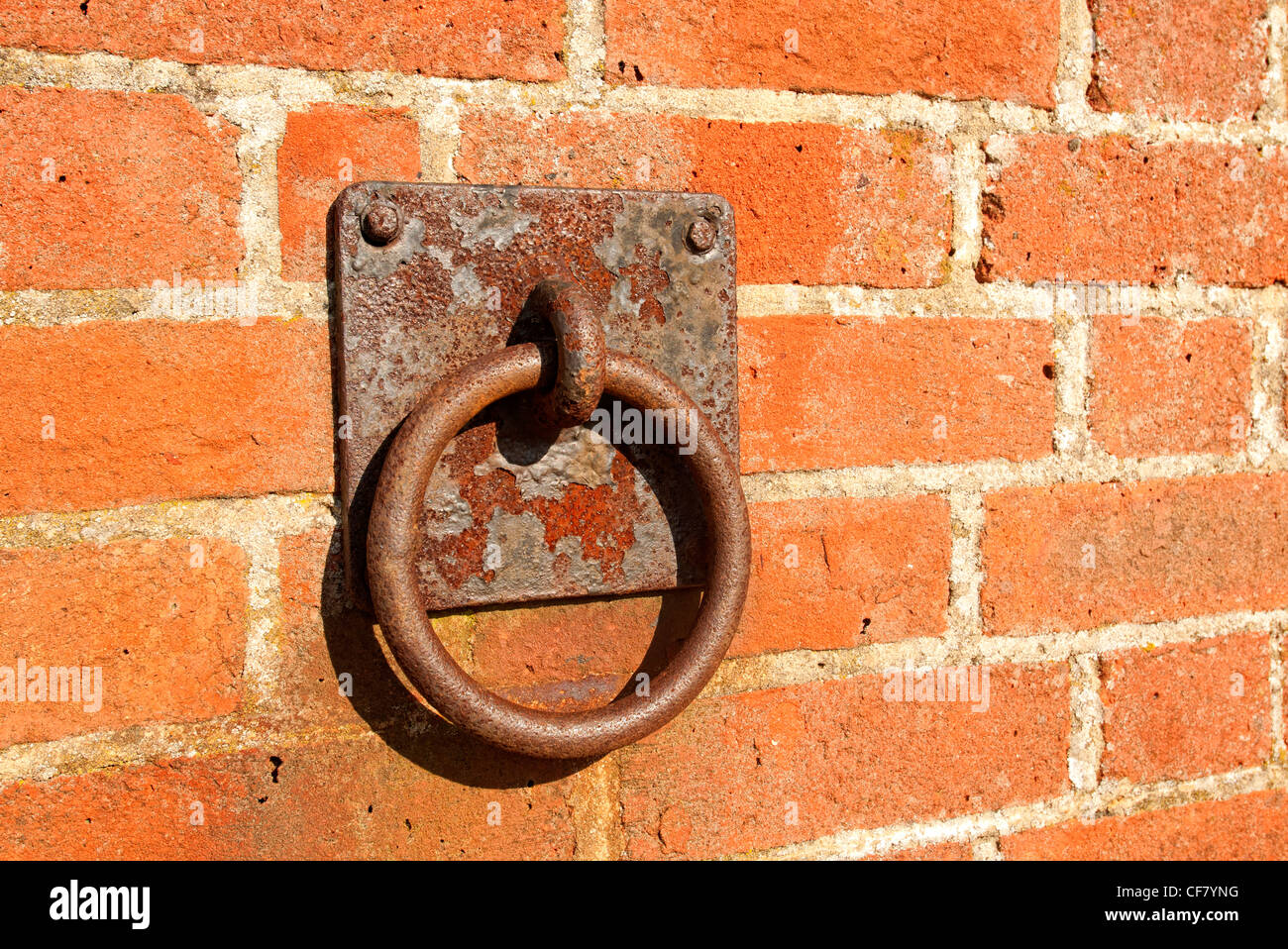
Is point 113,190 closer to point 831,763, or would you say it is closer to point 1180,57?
point 831,763

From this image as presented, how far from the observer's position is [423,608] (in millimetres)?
490

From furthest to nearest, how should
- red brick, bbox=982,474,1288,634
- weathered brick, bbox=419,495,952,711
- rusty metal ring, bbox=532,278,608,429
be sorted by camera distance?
red brick, bbox=982,474,1288,634 → weathered brick, bbox=419,495,952,711 → rusty metal ring, bbox=532,278,608,429

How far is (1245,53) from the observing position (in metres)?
0.72

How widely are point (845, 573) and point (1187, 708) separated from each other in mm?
314

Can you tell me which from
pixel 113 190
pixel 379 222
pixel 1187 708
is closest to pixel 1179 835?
pixel 1187 708

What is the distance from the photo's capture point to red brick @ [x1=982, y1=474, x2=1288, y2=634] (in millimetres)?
677

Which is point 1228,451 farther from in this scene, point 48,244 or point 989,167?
point 48,244

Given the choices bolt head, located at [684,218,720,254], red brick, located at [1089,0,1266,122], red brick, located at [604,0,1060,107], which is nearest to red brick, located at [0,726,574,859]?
bolt head, located at [684,218,720,254]

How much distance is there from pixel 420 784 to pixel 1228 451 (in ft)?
2.09

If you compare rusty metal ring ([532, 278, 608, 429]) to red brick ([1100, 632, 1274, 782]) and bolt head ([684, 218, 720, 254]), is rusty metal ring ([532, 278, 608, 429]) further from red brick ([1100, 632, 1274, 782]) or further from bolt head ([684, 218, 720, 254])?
red brick ([1100, 632, 1274, 782])

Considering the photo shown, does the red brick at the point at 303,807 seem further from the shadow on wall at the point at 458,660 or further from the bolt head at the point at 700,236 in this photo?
the bolt head at the point at 700,236

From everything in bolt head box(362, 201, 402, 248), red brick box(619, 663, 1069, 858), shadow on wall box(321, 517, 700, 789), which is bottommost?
red brick box(619, 663, 1069, 858)

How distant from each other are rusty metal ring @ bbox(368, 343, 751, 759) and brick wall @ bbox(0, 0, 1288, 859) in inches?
2.8
